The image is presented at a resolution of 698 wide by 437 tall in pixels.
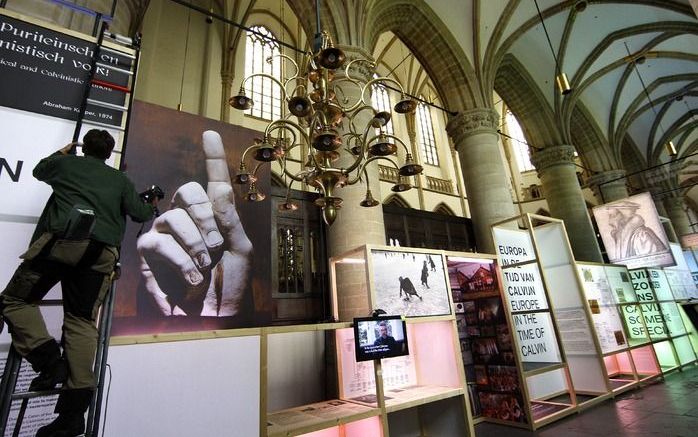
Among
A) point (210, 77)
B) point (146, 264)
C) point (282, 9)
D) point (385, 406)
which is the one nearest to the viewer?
point (385, 406)

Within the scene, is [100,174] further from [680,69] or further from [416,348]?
[680,69]

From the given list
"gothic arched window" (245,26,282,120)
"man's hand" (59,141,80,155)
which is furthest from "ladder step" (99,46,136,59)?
"gothic arched window" (245,26,282,120)

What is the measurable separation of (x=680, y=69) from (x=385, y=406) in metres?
16.5

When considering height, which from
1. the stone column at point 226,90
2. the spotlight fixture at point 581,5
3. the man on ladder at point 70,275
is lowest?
the man on ladder at point 70,275

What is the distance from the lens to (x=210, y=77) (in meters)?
10.4

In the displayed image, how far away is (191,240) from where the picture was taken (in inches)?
156

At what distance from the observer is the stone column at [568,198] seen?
30.6 feet

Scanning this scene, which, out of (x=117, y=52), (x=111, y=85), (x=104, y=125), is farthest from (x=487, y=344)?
(x=117, y=52)

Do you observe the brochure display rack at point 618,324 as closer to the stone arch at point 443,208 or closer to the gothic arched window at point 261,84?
the stone arch at point 443,208

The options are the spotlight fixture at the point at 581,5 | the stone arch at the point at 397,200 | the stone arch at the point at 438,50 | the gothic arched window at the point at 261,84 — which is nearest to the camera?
the stone arch at the point at 438,50

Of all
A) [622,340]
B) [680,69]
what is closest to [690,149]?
[680,69]

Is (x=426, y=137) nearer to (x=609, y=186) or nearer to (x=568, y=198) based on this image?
(x=609, y=186)

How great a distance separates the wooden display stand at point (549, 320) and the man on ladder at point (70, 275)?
456cm

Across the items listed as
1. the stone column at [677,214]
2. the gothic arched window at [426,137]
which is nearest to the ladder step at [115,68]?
the gothic arched window at [426,137]
